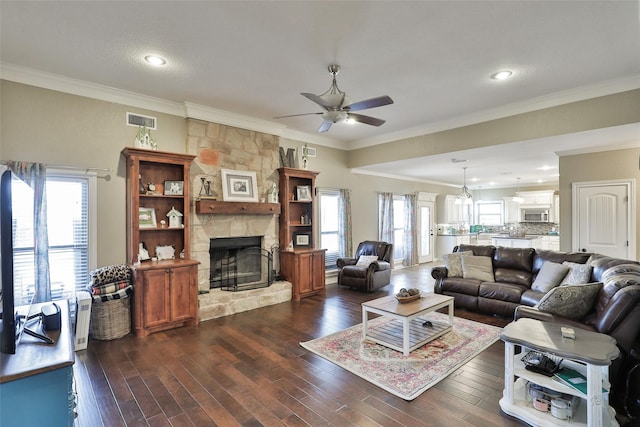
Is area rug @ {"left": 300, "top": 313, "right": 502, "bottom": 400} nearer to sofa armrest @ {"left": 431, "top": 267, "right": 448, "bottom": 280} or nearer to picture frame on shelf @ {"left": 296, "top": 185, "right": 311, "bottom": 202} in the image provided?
sofa armrest @ {"left": 431, "top": 267, "right": 448, "bottom": 280}

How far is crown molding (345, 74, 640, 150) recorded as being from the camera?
3796mm

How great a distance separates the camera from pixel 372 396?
2602 millimetres

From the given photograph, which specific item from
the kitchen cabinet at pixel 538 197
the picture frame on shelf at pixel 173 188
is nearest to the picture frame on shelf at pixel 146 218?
the picture frame on shelf at pixel 173 188

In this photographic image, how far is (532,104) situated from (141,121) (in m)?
5.65

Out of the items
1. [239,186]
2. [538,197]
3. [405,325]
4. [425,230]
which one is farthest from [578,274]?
[538,197]

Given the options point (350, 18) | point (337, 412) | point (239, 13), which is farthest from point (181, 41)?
point (337, 412)

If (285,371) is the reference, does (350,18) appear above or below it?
above

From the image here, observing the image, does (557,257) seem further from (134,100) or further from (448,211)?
(448,211)

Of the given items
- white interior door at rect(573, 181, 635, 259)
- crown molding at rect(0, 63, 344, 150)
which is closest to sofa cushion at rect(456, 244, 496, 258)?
white interior door at rect(573, 181, 635, 259)

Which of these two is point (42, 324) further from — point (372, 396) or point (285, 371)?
point (372, 396)

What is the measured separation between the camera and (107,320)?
372 centimetres

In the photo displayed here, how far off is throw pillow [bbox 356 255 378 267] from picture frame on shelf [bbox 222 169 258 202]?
2.57 meters

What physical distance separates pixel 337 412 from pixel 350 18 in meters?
3.21

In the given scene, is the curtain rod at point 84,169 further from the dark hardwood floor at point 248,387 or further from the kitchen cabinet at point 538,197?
the kitchen cabinet at point 538,197
